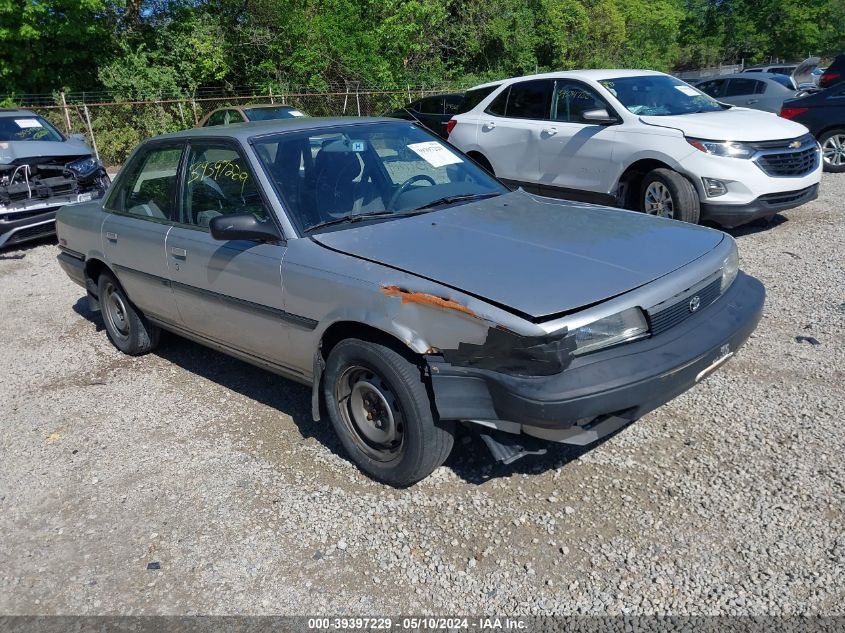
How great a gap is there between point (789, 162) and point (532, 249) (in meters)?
5.18

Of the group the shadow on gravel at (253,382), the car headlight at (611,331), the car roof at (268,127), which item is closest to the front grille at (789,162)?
the car roof at (268,127)

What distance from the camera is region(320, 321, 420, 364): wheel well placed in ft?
10.5

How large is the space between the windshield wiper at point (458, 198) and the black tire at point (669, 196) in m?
3.29

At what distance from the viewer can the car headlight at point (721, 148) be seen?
273 inches

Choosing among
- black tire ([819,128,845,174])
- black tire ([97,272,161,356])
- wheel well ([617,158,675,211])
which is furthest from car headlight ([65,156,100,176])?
black tire ([819,128,845,174])

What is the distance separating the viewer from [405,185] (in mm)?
4133

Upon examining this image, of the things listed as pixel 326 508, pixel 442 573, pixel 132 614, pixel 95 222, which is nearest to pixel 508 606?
pixel 442 573

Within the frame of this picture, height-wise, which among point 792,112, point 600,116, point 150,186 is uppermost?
point 600,116

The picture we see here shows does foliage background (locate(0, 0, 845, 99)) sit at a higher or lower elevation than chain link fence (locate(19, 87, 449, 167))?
higher

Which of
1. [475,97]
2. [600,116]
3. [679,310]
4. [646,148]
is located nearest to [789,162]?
[646,148]

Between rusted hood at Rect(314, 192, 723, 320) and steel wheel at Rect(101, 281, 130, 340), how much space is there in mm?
2613

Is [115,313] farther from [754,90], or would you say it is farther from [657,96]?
[754,90]

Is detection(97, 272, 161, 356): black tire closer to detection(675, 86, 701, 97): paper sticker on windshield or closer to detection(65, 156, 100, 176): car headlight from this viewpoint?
detection(65, 156, 100, 176): car headlight

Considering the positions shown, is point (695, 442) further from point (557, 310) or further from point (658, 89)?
point (658, 89)
